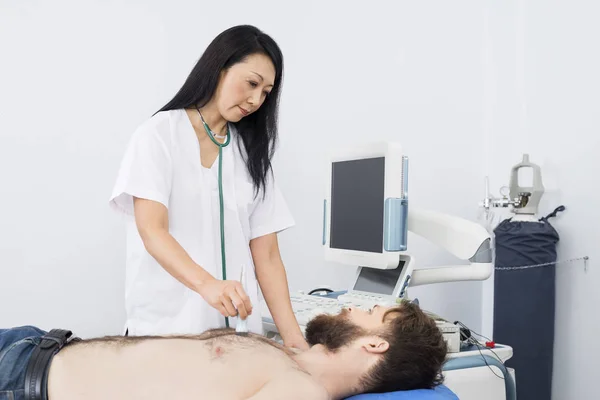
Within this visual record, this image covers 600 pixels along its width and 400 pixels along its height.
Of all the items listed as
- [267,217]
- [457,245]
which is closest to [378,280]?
[457,245]

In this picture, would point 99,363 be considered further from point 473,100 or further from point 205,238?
point 473,100

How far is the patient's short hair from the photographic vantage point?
1.45m

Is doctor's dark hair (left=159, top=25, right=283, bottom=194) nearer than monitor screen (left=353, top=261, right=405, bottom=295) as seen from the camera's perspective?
Yes

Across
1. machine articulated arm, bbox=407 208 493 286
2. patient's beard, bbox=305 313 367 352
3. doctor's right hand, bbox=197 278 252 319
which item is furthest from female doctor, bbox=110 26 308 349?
machine articulated arm, bbox=407 208 493 286

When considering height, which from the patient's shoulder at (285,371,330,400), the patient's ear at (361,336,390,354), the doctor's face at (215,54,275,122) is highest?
the doctor's face at (215,54,275,122)

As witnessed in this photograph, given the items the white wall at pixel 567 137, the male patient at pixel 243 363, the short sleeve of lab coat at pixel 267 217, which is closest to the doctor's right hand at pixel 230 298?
the male patient at pixel 243 363

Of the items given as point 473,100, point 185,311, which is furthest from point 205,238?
point 473,100

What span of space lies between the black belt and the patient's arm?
443mm

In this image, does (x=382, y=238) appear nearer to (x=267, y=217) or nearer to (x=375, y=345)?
(x=267, y=217)

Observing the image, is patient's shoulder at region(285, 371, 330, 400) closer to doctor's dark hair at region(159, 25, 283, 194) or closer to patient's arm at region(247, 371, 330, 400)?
patient's arm at region(247, 371, 330, 400)

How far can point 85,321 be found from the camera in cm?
249

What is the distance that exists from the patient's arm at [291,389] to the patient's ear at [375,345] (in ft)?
0.66

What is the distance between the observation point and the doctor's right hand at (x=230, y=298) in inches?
52.2

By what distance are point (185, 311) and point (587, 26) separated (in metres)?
1.99
